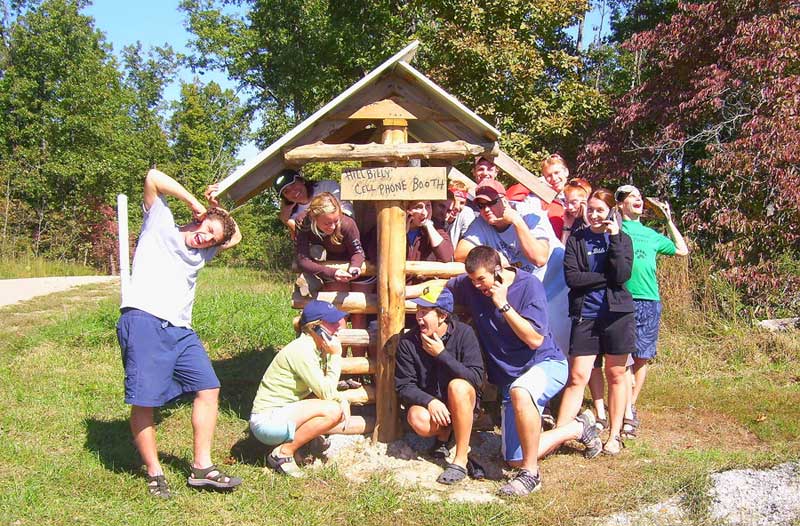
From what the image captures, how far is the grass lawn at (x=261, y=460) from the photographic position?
4230mm

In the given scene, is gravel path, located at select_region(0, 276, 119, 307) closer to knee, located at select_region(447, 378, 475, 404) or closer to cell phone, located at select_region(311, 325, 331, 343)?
cell phone, located at select_region(311, 325, 331, 343)

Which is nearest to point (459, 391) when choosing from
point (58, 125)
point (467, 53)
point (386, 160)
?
point (386, 160)

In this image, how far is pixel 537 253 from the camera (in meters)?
5.12

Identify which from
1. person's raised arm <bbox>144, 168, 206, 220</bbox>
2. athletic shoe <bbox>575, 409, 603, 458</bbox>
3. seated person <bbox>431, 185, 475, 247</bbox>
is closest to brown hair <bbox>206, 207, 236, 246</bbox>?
person's raised arm <bbox>144, 168, 206, 220</bbox>

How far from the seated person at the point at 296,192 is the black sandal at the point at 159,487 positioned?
2145mm

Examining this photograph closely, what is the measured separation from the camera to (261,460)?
5051 mm

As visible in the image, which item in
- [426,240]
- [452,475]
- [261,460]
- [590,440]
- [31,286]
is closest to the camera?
[452,475]

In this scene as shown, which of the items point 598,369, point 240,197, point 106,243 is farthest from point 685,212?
point 106,243

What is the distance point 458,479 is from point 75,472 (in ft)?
8.48

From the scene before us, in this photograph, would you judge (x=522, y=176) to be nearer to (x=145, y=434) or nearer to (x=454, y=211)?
(x=454, y=211)

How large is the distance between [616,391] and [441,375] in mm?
1400

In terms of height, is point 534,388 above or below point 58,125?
below

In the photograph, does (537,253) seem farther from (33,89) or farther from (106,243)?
(33,89)

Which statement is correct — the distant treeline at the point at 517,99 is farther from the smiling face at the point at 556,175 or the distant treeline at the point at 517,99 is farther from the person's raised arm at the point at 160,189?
the person's raised arm at the point at 160,189
